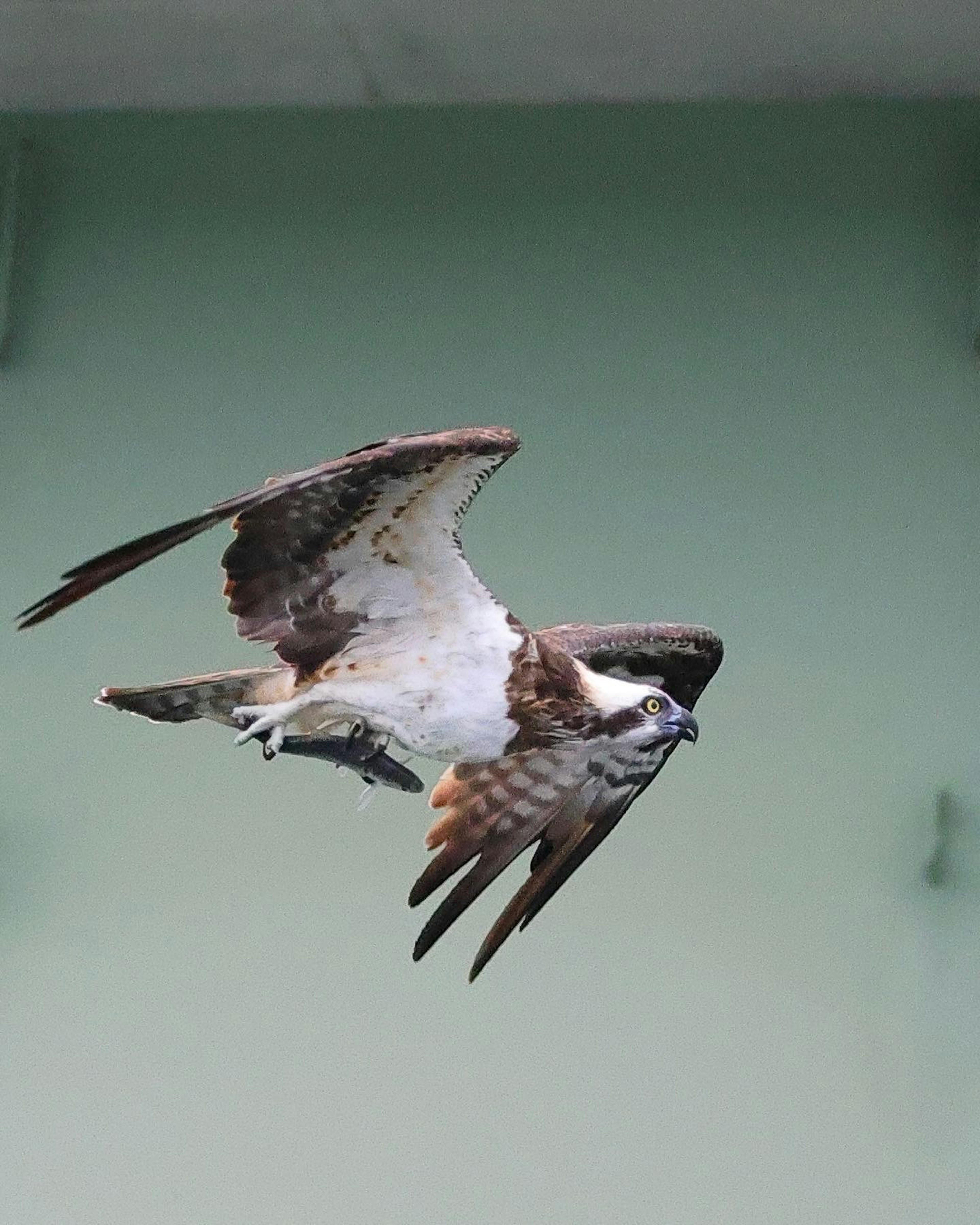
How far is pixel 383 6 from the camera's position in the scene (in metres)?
2.97

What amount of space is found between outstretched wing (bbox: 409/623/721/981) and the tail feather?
308 mm

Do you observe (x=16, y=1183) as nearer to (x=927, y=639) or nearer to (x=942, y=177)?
(x=927, y=639)

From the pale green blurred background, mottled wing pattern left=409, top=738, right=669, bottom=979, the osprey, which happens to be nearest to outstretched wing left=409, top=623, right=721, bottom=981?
mottled wing pattern left=409, top=738, right=669, bottom=979

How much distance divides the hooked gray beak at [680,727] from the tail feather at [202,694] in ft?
1.24

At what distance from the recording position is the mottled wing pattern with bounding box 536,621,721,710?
2.00 metres

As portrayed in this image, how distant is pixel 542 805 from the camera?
2033 mm

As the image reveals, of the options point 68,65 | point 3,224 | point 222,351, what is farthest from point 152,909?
point 68,65

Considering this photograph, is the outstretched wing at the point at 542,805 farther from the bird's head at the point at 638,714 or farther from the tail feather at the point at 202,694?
the tail feather at the point at 202,694

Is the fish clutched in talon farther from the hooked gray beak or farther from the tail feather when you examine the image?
the hooked gray beak

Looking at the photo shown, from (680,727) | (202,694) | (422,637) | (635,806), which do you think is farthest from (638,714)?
(635,806)

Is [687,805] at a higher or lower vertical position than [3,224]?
lower

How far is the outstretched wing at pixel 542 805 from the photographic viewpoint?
2002mm

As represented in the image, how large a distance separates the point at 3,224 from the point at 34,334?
21 centimetres

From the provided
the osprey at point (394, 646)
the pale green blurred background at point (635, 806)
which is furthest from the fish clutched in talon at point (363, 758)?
the pale green blurred background at point (635, 806)
